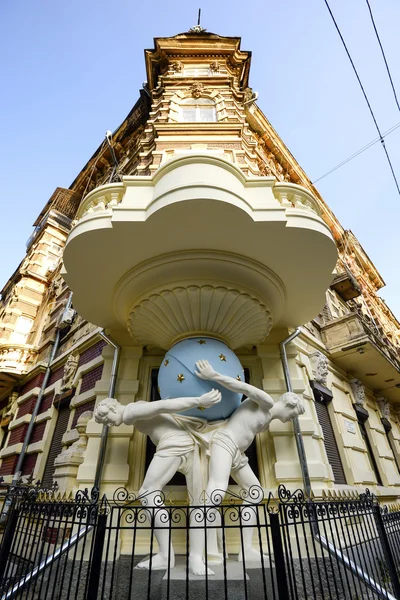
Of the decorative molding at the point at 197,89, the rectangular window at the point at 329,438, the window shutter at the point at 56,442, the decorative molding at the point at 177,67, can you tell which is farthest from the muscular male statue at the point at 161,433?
the decorative molding at the point at 177,67

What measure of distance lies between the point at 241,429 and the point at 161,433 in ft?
3.54

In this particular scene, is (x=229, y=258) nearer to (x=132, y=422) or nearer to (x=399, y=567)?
(x=132, y=422)

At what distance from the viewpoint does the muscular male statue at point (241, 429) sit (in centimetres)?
407

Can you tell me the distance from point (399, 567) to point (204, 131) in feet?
31.7

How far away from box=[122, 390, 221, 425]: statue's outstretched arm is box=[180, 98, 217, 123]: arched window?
26.7 ft

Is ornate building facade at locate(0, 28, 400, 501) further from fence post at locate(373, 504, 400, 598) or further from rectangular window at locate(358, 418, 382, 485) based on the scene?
fence post at locate(373, 504, 400, 598)

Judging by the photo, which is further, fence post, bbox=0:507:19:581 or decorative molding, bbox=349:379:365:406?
decorative molding, bbox=349:379:365:406

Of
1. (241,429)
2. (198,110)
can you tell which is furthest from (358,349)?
(198,110)

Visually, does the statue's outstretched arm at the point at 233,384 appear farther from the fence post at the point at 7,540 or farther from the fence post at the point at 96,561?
the fence post at the point at 7,540

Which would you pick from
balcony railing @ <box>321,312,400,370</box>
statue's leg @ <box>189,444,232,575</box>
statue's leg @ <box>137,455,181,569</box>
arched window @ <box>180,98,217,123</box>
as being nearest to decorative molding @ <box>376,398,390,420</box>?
balcony railing @ <box>321,312,400,370</box>

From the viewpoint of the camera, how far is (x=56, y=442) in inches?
327

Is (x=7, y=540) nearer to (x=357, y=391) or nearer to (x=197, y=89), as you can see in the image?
(x=357, y=391)

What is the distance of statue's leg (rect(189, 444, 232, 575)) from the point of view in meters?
3.48

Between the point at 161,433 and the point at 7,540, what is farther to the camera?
the point at 161,433
